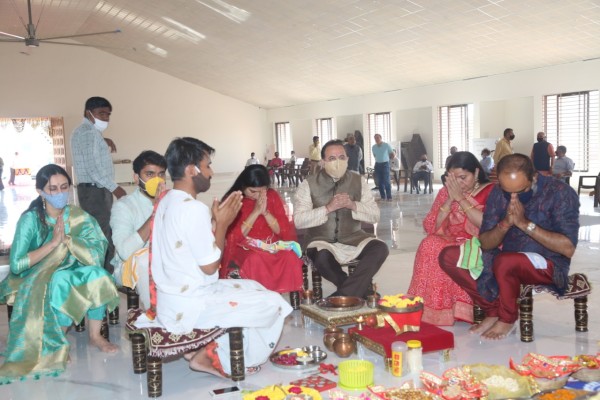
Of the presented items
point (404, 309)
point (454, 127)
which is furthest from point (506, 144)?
point (404, 309)

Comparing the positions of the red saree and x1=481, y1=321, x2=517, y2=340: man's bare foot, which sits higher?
the red saree

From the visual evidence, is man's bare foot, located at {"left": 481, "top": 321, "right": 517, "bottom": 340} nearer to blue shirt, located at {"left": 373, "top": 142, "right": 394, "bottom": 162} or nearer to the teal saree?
the teal saree

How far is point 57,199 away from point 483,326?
8.23 feet

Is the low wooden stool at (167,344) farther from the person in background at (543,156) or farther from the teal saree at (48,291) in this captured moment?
the person in background at (543,156)

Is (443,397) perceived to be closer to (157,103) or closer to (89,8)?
(89,8)

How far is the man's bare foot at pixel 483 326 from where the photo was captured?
140 inches

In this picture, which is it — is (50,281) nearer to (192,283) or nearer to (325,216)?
(192,283)

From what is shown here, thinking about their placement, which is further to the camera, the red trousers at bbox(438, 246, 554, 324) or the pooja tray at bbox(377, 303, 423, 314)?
the red trousers at bbox(438, 246, 554, 324)

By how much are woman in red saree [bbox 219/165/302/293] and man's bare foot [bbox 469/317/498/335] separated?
1.10 metres

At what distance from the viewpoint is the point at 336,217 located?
4.27 meters

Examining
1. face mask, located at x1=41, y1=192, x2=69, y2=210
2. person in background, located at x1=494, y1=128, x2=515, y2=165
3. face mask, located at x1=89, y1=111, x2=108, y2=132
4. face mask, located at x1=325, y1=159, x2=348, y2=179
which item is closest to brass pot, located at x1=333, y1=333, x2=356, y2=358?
face mask, located at x1=325, y1=159, x2=348, y2=179

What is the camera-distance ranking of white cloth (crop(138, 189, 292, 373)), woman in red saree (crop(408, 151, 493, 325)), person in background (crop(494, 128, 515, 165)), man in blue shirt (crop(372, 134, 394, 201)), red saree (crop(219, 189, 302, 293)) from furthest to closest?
man in blue shirt (crop(372, 134, 394, 201)), person in background (crop(494, 128, 515, 165)), red saree (crop(219, 189, 302, 293)), woman in red saree (crop(408, 151, 493, 325)), white cloth (crop(138, 189, 292, 373))

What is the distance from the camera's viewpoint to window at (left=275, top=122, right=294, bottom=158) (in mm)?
23344

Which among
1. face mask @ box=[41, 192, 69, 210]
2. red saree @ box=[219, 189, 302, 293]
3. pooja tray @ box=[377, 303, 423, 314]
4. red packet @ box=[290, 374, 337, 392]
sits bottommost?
red packet @ box=[290, 374, 337, 392]
